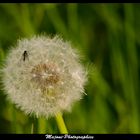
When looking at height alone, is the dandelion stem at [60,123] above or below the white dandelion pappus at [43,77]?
below

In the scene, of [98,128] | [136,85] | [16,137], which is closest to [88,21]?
[136,85]

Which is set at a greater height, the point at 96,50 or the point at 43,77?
the point at 96,50

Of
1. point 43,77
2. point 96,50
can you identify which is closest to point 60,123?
point 43,77

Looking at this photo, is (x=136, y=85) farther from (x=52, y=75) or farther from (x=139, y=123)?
(x=52, y=75)

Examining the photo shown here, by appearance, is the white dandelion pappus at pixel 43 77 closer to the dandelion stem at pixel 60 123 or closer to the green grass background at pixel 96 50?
the dandelion stem at pixel 60 123

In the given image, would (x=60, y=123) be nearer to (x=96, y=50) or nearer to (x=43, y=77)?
(x=43, y=77)

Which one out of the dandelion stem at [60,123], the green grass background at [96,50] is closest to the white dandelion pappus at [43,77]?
the dandelion stem at [60,123]

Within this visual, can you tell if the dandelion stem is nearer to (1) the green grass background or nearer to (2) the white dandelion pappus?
(2) the white dandelion pappus
